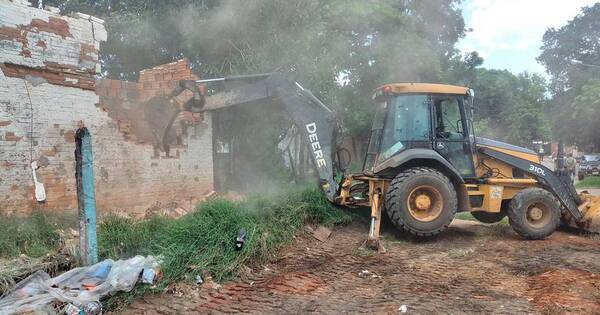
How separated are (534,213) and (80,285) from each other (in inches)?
259

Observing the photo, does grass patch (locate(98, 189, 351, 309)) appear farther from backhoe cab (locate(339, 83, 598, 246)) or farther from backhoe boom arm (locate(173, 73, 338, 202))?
backhoe cab (locate(339, 83, 598, 246))

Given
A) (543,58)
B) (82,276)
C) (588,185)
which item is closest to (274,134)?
(82,276)

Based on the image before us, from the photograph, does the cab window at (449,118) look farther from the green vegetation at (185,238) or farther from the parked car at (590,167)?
the parked car at (590,167)

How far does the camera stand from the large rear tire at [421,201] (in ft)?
22.7

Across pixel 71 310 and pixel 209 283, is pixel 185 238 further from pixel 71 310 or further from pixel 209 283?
pixel 71 310

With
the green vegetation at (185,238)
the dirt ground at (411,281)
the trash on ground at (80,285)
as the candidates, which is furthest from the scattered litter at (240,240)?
the trash on ground at (80,285)

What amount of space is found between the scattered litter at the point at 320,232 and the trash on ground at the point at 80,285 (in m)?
2.75

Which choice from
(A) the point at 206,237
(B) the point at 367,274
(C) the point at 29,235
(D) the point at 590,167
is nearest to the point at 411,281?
(B) the point at 367,274

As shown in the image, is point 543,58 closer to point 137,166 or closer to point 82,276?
point 137,166

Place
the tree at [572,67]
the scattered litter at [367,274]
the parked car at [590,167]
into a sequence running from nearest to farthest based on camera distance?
the scattered litter at [367,274] → the tree at [572,67] → the parked car at [590,167]

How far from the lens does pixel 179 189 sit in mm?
9664

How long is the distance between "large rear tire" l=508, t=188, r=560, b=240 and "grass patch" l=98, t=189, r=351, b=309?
3.46 meters

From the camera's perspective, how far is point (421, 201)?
7059 millimetres

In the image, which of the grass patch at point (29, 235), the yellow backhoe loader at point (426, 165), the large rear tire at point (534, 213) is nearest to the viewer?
the grass patch at point (29, 235)
